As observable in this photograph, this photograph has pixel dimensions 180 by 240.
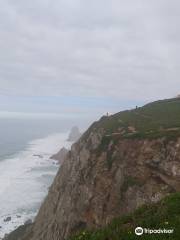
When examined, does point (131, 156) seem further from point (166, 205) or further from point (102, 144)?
point (166, 205)

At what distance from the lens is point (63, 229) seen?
121 feet

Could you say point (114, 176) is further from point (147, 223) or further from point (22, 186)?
point (22, 186)

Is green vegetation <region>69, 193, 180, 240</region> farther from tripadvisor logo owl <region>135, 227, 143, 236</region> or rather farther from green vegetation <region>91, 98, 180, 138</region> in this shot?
green vegetation <region>91, 98, 180, 138</region>

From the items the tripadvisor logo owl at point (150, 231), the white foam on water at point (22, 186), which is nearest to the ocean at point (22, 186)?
the white foam on water at point (22, 186)

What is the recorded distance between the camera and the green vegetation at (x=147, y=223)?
1091cm

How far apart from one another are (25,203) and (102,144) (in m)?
36.1

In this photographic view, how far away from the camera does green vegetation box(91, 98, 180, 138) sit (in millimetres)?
36188

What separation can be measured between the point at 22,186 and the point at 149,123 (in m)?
49.6

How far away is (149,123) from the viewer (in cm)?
4191

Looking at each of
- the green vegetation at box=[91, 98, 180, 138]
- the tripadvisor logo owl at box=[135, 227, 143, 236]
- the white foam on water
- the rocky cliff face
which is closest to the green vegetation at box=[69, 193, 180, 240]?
the tripadvisor logo owl at box=[135, 227, 143, 236]

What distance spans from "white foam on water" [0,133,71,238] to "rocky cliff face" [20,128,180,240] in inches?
764

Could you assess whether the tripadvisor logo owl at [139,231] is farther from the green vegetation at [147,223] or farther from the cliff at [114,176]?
the cliff at [114,176]

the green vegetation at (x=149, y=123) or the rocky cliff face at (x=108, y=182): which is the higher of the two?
the green vegetation at (x=149, y=123)

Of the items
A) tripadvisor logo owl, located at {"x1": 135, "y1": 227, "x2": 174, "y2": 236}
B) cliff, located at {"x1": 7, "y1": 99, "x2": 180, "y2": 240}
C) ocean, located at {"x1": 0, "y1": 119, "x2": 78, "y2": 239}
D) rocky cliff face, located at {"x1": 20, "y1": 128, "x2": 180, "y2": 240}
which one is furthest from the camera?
ocean, located at {"x1": 0, "y1": 119, "x2": 78, "y2": 239}
